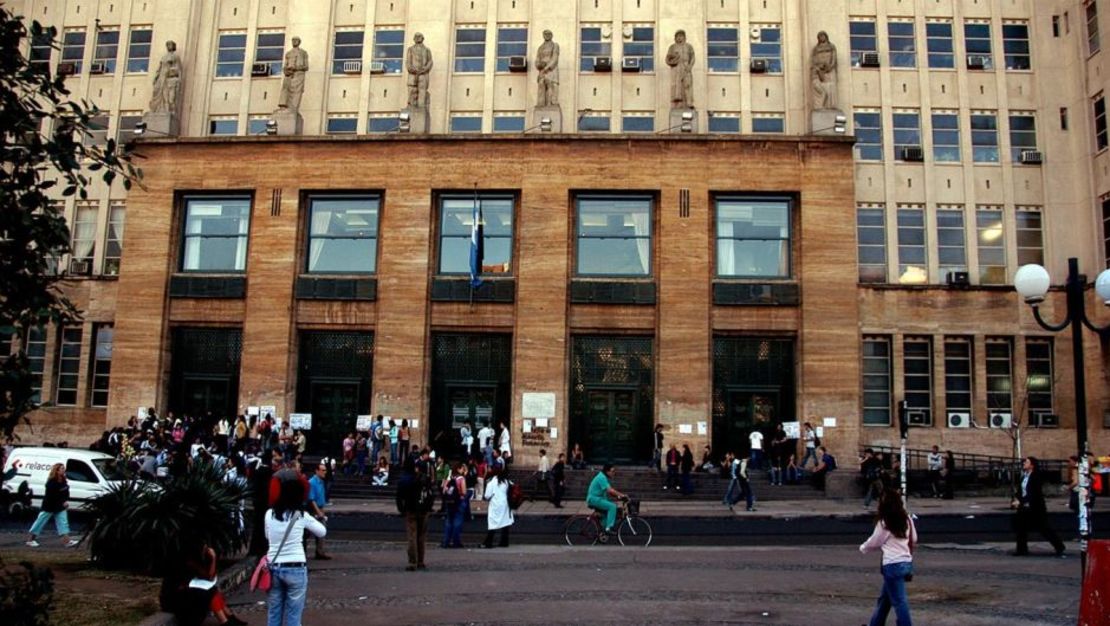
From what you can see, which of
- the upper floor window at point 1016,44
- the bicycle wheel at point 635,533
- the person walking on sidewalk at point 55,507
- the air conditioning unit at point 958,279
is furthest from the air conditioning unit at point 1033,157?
the person walking on sidewalk at point 55,507

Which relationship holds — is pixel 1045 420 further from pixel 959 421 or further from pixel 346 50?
pixel 346 50

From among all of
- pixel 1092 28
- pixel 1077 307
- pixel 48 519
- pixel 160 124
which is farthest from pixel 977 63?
pixel 48 519

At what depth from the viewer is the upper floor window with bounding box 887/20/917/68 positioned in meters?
37.0

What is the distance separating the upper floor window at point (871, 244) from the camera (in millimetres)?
35750

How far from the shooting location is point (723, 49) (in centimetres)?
3706

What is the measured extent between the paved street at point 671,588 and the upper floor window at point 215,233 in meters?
21.0

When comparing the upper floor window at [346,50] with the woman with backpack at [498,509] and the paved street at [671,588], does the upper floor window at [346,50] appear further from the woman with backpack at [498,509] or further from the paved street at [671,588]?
the paved street at [671,588]

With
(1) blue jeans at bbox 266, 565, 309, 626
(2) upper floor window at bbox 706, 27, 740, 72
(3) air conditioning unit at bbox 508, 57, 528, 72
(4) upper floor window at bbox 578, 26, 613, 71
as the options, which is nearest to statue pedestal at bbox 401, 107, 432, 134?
(3) air conditioning unit at bbox 508, 57, 528, 72

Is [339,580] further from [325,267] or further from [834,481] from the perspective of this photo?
[325,267]

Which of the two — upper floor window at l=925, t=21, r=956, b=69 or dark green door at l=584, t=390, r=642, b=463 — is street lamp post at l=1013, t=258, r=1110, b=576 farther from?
upper floor window at l=925, t=21, r=956, b=69

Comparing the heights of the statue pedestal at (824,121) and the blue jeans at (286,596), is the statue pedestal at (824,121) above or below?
above

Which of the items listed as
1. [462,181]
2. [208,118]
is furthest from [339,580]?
[208,118]

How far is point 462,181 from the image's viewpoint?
34.6 metres

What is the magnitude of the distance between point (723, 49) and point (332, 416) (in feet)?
69.3
